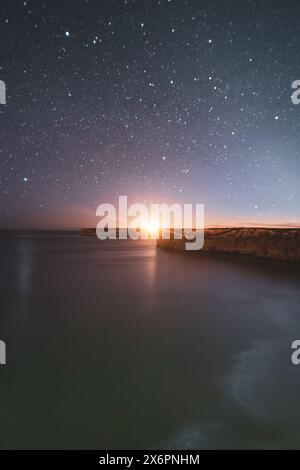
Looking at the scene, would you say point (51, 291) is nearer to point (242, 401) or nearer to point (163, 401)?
point (163, 401)

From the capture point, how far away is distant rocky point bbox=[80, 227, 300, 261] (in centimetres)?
1523

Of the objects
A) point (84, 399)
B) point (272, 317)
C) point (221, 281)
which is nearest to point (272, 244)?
point (221, 281)

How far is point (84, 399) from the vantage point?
2895 millimetres

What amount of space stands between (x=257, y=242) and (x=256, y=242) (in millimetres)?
78

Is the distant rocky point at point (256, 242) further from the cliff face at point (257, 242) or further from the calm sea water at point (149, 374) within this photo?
the calm sea water at point (149, 374)

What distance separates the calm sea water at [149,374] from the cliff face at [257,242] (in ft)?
30.2

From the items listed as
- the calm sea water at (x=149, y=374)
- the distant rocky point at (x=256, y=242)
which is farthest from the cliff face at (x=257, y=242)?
the calm sea water at (x=149, y=374)

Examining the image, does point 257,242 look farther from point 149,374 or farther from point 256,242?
point 149,374

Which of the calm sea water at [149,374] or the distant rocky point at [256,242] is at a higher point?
the distant rocky point at [256,242]

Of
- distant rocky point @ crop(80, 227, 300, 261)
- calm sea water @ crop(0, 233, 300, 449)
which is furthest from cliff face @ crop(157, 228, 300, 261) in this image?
calm sea water @ crop(0, 233, 300, 449)

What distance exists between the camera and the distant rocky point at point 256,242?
50.0 ft

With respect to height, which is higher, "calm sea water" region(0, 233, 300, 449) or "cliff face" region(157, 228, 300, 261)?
"cliff face" region(157, 228, 300, 261)

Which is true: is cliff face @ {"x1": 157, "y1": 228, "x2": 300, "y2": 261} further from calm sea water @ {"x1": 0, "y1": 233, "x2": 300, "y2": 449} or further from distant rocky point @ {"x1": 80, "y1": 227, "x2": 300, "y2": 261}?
calm sea water @ {"x1": 0, "y1": 233, "x2": 300, "y2": 449}

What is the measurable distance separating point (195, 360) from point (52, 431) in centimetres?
227
